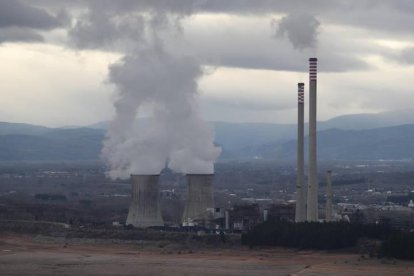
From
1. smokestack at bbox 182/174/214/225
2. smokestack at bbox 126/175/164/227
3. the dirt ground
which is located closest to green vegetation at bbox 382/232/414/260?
the dirt ground

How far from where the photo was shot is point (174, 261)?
63125mm

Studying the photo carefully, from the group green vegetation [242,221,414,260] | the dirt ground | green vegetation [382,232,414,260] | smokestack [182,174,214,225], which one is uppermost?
smokestack [182,174,214,225]

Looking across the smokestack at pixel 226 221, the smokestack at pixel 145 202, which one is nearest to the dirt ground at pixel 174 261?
the smokestack at pixel 145 202

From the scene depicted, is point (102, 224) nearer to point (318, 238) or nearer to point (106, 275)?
point (318, 238)

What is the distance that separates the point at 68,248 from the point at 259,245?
12.8 m

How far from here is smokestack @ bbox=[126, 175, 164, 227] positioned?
78.6 meters

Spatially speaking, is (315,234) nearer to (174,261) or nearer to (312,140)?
(312,140)

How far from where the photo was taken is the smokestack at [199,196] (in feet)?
267

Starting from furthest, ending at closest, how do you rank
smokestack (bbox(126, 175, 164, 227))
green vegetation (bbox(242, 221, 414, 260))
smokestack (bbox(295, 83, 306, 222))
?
smokestack (bbox(295, 83, 306, 222))
smokestack (bbox(126, 175, 164, 227))
green vegetation (bbox(242, 221, 414, 260))

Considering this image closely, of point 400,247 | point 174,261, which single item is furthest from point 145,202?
point 400,247

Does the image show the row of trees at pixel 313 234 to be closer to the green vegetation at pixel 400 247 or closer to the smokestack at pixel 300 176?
the green vegetation at pixel 400 247

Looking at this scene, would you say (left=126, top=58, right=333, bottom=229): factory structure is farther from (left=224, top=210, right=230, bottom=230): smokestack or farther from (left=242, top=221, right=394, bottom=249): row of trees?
(left=242, top=221, right=394, bottom=249): row of trees

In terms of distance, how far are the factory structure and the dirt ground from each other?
4878 millimetres

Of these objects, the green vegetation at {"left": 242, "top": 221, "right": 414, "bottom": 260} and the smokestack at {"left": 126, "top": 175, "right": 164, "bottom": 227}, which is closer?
the green vegetation at {"left": 242, "top": 221, "right": 414, "bottom": 260}
